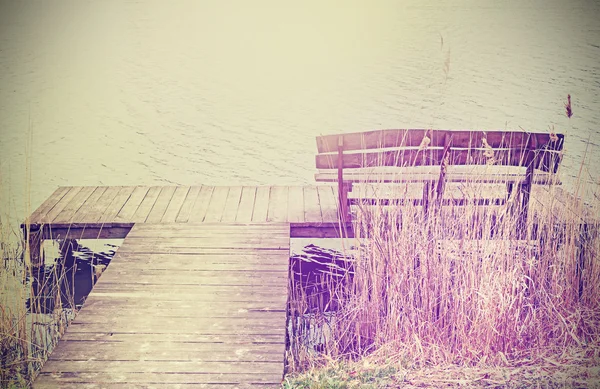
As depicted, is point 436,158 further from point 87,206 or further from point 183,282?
point 87,206

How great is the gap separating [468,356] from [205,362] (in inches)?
59.3

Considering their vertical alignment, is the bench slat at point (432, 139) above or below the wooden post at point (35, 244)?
above

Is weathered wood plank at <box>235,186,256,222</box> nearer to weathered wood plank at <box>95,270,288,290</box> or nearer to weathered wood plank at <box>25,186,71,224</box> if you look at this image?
weathered wood plank at <box>95,270,288,290</box>

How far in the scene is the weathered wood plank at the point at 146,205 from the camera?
5.04 meters

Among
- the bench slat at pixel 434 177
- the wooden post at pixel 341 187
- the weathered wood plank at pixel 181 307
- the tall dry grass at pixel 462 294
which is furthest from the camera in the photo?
the wooden post at pixel 341 187

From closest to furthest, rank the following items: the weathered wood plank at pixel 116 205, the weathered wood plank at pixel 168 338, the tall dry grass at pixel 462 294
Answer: the weathered wood plank at pixel 168 338
the tall dry grass at pixel 462 294
the weathered wood plank at pixel 116 205

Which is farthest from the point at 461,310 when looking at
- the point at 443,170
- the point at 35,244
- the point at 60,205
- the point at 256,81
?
the point at 256,81

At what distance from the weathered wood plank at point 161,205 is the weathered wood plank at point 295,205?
1.00 meters

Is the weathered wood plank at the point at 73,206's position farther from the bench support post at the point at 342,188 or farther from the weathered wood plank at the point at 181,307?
the bench support post at the point at 342,188

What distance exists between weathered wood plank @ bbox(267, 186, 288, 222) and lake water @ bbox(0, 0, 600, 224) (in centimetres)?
195

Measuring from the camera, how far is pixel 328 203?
5.39m

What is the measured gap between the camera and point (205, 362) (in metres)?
3.13

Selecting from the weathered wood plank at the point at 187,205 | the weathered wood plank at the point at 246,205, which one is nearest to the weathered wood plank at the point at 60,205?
the weathered wood plank at the point at 187,205

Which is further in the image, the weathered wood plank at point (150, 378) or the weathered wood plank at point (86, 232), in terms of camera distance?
the weathered wood plank at point (86, 232)
